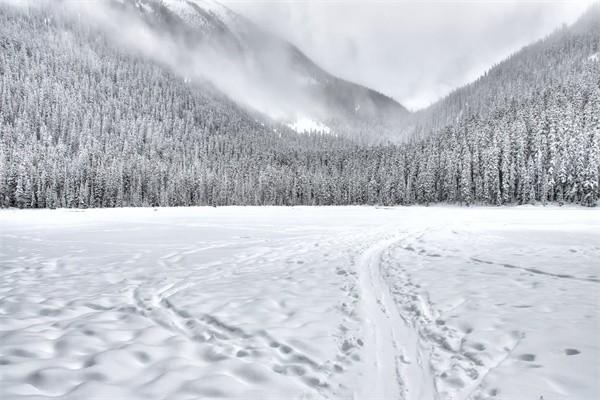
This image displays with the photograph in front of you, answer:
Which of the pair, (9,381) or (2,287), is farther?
(2,287)

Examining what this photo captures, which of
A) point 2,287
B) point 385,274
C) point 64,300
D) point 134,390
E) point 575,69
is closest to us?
point 134,390

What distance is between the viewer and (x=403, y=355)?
488 cm

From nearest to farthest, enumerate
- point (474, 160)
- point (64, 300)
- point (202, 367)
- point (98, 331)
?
point (202, 367), point (98, 331), point (64, 300), point (474, 160)

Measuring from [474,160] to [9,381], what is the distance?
10061cm

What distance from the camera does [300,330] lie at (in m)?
5.77

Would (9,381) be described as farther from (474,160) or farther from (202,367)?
(474,160)

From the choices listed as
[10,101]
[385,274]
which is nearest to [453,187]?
[385,274]

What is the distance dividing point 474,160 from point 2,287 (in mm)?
99268

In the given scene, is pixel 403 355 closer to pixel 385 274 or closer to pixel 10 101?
pixel 385 274

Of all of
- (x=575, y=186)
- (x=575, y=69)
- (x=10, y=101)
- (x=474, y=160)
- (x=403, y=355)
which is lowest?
(x=403, y=355)

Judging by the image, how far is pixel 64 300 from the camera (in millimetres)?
7402

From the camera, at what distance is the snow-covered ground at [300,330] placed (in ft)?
13.0

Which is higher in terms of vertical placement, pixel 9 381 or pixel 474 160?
pixel 474 160

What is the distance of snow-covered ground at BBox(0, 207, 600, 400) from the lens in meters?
3.96
